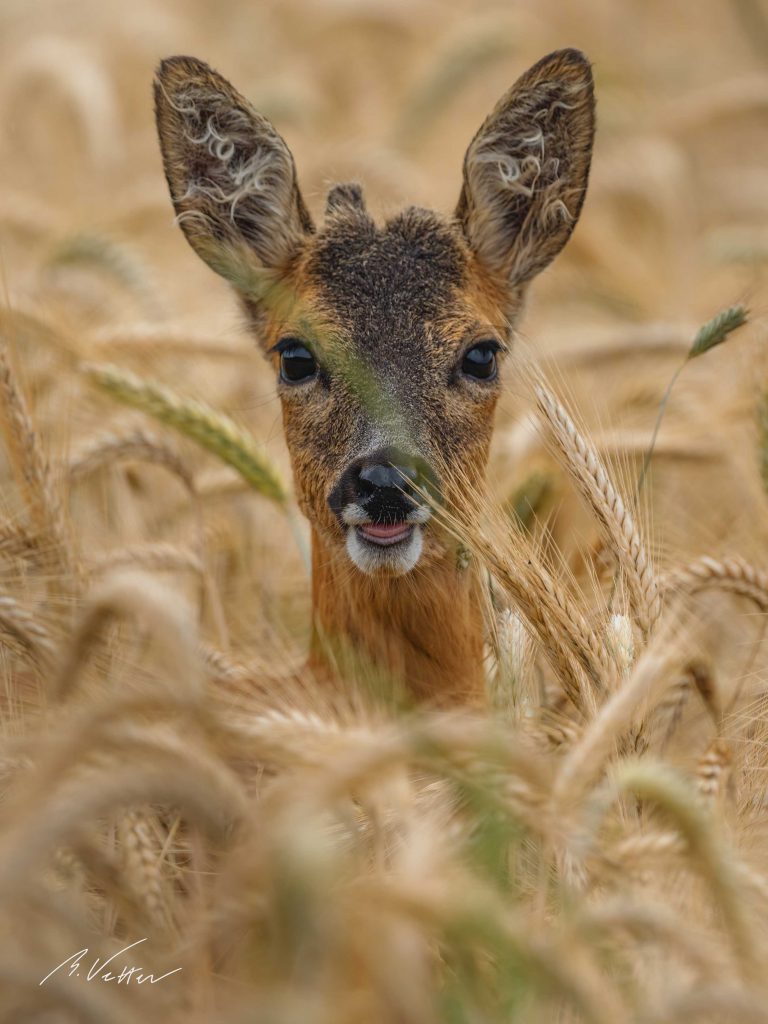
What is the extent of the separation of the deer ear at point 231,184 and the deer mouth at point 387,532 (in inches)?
57.2

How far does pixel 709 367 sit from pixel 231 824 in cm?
527

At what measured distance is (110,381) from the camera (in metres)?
4.78

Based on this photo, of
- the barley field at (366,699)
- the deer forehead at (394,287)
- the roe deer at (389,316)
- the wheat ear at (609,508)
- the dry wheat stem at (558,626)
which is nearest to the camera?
the barley field at (366,699)

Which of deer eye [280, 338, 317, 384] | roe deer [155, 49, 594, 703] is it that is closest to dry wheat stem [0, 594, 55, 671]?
roe deer [155, 49, 594, 703]

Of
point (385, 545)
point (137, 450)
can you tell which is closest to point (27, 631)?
point (385, 545)

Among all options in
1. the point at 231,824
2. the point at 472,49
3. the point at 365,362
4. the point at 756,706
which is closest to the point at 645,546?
the point at 756,706

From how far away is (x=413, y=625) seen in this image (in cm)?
442

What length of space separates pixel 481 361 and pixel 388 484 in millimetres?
800

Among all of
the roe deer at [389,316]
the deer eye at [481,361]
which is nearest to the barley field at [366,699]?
the deer eye at [481,361]

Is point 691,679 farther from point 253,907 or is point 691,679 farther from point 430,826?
point 253,907

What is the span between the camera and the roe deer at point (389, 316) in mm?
4180

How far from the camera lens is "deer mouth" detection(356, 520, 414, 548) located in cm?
400

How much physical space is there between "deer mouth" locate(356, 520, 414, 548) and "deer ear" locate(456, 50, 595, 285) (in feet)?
4.67

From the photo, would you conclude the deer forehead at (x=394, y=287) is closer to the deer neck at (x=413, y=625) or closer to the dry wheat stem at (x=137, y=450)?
the deer neck at (x=413, y=625)
